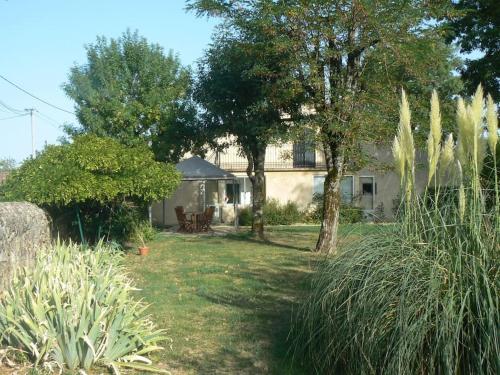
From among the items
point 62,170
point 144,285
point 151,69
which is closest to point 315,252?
point 144,285

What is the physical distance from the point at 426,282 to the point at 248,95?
1323cm

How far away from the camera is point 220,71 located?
56.0ft

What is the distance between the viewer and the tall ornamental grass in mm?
4141

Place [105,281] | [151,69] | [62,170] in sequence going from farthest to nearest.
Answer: [151,69] < [62,170] < [105,281]

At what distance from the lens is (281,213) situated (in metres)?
28.0

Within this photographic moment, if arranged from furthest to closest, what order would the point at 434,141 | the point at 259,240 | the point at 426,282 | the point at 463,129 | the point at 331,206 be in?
the point at 259,240 < the point at 331,206 < the point at 434,141 < the point at 463,129 < the point at 426,282

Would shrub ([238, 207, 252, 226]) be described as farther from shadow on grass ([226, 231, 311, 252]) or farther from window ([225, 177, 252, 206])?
shadow on grass ([226, 231, 311, 252])

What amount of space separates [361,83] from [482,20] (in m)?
5.42

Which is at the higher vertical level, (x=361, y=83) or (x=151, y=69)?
(x=151, y=69)

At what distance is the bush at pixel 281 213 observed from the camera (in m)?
27.7

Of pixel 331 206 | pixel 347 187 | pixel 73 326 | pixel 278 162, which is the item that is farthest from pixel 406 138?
pixel 278 162

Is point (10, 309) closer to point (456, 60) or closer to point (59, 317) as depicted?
point (59, 317)

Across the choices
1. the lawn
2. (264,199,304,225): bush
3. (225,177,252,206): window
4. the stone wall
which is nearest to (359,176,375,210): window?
(264,199,304,225): bush

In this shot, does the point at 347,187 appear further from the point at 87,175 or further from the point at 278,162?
the point at 87,175
